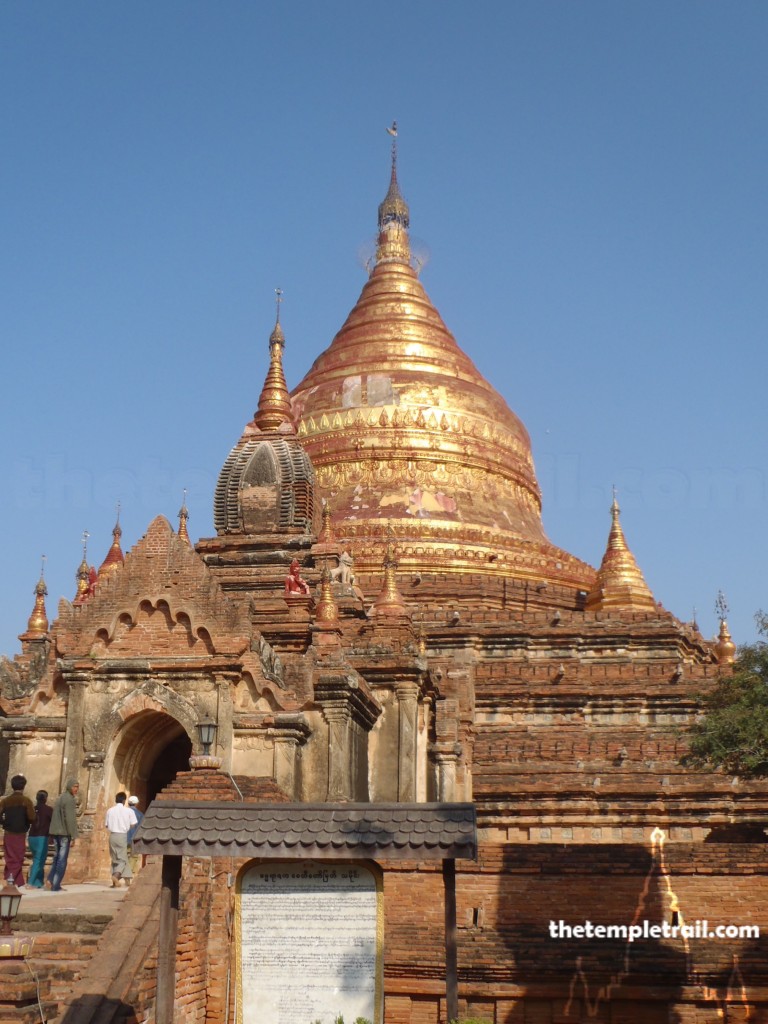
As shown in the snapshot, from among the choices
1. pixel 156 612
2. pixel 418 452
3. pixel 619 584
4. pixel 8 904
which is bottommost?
pixel 8 904

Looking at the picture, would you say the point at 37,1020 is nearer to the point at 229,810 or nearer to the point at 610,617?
the point at 229,810

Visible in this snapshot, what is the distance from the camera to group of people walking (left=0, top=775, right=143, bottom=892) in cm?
1498

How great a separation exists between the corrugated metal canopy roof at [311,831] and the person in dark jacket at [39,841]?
6.61m

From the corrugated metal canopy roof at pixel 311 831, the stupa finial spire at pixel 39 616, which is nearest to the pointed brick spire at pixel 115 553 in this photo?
the stupa finial spire at pixel 39 616

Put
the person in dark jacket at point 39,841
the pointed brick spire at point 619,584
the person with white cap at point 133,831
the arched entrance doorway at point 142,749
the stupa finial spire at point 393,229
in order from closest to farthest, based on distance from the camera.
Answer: the person in dark jacket at point 39,841
the person with white cap at point 133,831
the arched entrance doorway at point 142,749
the pointed brick spire at point 619,584
the stupa finial spire at point 393,229

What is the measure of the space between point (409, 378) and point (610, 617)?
45.2 ft

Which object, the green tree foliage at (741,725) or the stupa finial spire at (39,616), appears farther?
the stupa finial spire at (39,616)

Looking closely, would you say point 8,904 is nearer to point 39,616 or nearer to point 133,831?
point 133,831

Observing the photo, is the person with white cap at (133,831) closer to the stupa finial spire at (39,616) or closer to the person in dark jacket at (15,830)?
the person in dark jacket at (15,830)

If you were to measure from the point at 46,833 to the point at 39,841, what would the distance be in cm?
15

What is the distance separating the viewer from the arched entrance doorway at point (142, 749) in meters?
17.8

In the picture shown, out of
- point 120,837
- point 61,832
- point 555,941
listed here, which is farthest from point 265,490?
point 555,941

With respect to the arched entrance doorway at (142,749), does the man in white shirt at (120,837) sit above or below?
below

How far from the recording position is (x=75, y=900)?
13539 mm
